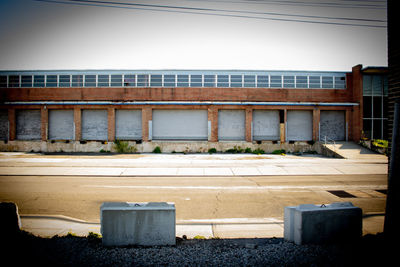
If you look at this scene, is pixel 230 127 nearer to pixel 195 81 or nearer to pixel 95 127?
pixel 195 81

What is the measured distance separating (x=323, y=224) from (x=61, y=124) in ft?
90.2

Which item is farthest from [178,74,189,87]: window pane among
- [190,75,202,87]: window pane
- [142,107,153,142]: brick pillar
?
[142,107,153,142]: brick pillar

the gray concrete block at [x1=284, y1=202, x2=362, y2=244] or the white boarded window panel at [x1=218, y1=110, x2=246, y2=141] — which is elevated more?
the white boarded window panel at [x1=218, y1=110, x2=246, y2=141]

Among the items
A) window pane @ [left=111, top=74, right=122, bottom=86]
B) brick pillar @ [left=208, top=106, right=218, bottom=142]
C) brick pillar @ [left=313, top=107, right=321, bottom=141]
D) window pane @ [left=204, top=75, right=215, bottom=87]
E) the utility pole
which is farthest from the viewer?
window pane @ [left=204, top=75, right=215, bottom=87]

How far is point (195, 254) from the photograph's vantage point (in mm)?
4055

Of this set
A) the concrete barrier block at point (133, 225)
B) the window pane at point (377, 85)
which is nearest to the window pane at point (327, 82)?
the window pane at point (377, 85)

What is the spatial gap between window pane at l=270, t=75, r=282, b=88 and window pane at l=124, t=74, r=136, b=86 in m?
16.4

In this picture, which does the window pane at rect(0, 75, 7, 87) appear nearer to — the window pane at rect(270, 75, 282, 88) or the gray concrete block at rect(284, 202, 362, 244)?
the window pane at rect(270, 75, 282, 88)

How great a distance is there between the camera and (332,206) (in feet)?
15.1

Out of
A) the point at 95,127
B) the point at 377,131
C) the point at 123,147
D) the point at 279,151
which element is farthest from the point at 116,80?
the point at 377,131

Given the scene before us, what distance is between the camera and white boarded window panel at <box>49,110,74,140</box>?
24859mm

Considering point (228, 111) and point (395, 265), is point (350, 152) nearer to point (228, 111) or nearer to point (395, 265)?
point (228, 111)

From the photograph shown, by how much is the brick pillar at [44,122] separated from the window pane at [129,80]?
9202 mm

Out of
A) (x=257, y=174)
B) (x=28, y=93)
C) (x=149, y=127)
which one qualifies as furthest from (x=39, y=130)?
(x=257, y=174)
